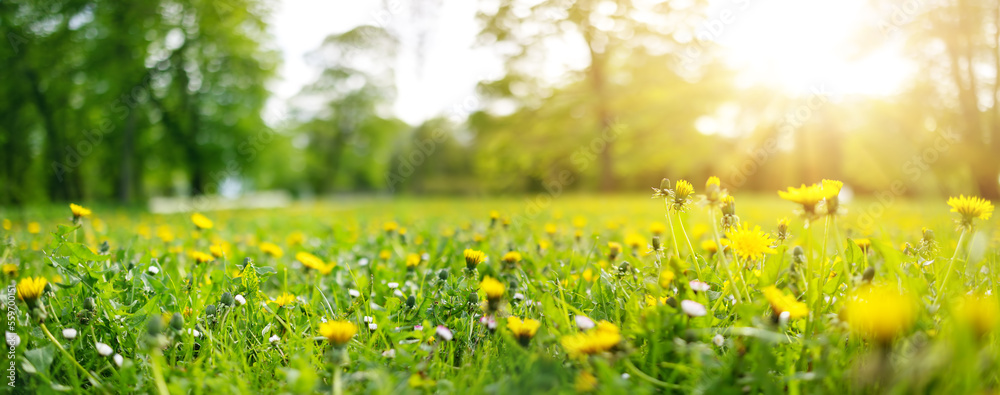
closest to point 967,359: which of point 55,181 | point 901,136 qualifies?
point 901,136

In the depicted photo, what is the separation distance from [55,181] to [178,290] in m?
19.5

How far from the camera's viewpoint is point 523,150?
14977 mm

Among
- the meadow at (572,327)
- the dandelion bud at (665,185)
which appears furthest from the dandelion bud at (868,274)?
the dandelion bud at (665,185)

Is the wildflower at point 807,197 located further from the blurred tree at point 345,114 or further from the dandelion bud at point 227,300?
the blurred tree at point 345,114

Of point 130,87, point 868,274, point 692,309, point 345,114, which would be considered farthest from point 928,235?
point 345,114

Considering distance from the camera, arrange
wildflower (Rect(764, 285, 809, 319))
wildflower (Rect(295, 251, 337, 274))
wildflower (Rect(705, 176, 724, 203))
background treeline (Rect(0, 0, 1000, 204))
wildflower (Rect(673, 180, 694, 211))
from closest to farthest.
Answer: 1. wildflower (Rect(764, 285, 809, 319))
2. wildflower (Rect(705, 176, 724, 203))
3. wildflower (Rect(673, 180, 694, 211))
4. wildflower (Rect(295, 251, 337, 274))
5. background treeline (Rect(0, 0, 1000, 204))

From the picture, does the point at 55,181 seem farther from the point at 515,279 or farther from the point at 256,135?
the point at 515,279

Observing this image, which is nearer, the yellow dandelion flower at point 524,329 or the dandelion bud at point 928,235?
the yellow dandelion flower at point 524,329

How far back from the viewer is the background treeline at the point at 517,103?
9.37 m

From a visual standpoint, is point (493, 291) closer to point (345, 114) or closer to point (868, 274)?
point (868, 274)

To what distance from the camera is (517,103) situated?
50.8ft

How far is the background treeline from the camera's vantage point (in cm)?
937

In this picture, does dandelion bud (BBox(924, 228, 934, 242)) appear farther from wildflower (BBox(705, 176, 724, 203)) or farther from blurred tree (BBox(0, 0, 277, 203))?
blurred tree (BBox(0, 0, 277, 203))

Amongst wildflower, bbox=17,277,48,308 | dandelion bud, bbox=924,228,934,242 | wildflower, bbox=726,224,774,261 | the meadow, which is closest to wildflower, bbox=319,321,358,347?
the meadow
